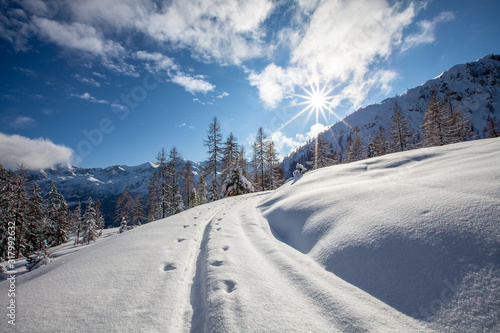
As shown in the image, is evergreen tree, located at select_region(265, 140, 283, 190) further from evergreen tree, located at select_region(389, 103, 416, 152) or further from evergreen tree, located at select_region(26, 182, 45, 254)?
evergreen tree, located at select_region(26, 182, 45, 254)

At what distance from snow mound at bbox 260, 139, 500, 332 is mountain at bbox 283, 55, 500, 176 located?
115 m

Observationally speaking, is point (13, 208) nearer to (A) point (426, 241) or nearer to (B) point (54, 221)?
(B) point (54, 221)

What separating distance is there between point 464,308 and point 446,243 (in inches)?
26.3

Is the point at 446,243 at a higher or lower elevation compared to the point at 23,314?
higher

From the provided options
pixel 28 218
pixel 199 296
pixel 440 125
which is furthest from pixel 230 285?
pixel 440 125

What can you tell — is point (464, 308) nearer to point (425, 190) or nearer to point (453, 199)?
point (453, 199)

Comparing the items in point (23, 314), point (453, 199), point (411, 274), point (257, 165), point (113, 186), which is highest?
point (113, 186)

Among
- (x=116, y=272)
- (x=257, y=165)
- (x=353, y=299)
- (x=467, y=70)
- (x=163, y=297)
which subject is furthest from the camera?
(x=467, y=70)

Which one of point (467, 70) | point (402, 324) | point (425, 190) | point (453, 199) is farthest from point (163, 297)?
point (467, 70)

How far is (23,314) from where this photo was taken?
1804 millimetres

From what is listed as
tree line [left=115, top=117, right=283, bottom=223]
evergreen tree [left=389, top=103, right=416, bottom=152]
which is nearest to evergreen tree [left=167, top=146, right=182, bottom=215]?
tree line [left=115, top=117, right=283, bottom=223]

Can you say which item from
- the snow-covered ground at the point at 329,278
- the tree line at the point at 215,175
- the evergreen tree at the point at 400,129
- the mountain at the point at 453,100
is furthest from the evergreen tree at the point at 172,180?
the mountain at the point at 453,100

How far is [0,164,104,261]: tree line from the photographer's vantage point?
15947 millimetres

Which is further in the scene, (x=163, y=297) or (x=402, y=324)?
(x=163, y=297)
